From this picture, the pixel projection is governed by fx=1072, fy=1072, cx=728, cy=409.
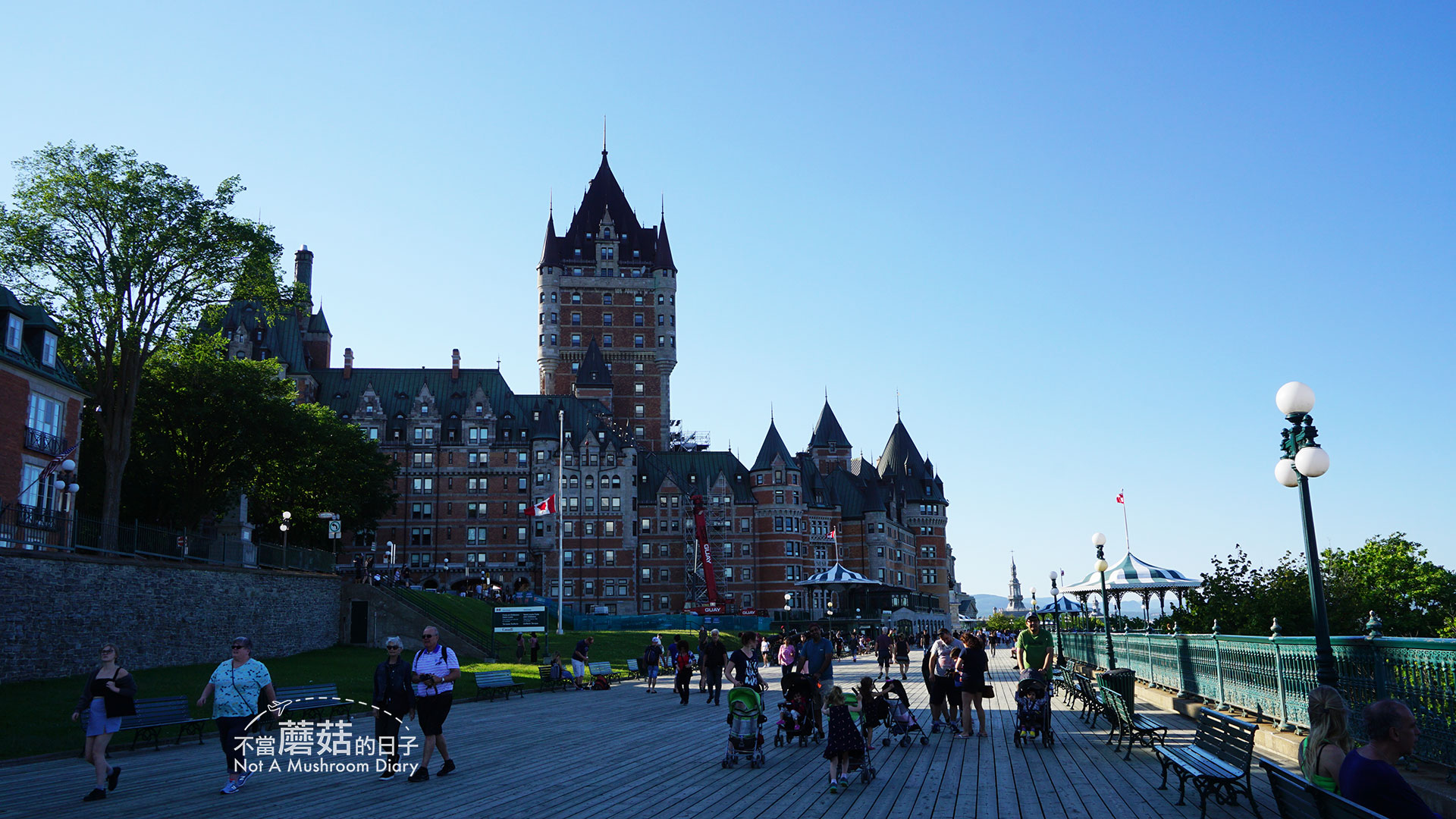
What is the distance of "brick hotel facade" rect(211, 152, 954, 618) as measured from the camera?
3804 inches

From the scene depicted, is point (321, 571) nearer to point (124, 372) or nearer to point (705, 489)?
point (124, 372)

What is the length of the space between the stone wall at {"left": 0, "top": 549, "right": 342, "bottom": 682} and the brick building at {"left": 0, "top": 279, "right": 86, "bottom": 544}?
202cm

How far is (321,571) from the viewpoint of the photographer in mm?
51219

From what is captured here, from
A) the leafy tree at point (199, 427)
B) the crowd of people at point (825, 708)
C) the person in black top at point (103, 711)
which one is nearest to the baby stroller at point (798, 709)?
the crowd of people at point (825, 708)

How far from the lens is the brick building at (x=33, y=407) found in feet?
A: 108

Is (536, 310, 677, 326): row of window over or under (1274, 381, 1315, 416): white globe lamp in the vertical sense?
over

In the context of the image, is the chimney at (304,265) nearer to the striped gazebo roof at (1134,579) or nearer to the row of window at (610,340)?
the row of window at (610,340)

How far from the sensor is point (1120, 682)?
18.1 meters

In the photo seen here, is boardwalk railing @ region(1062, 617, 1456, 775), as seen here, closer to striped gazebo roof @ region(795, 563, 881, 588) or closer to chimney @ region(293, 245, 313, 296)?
striped gazebo roof @ region(795, 563, 881, 588)

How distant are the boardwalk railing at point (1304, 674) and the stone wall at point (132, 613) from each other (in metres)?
26.3

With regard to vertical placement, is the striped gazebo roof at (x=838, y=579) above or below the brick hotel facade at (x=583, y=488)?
below

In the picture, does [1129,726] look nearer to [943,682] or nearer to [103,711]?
[943,682]

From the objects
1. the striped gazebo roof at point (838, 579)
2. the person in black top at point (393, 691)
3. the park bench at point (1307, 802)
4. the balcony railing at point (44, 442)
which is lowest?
the park bench at point (1307, 802)

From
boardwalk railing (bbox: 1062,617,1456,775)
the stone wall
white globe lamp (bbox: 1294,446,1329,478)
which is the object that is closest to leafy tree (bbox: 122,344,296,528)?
the stone wall
